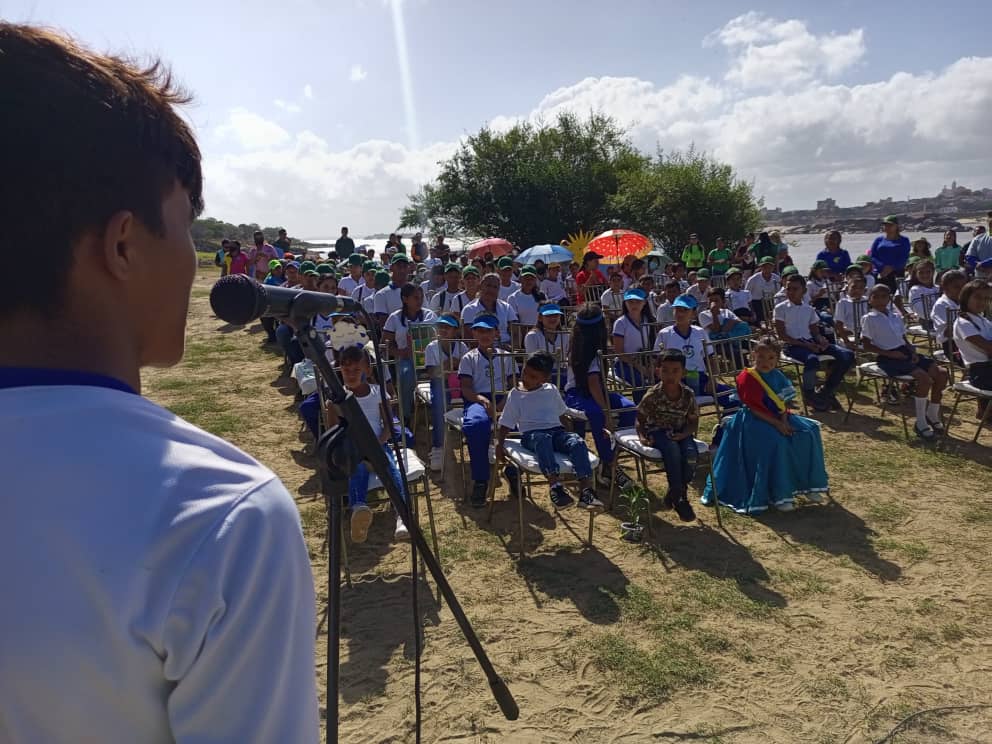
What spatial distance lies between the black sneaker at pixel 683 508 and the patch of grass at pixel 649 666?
164 centimetres

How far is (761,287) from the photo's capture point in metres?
10.7

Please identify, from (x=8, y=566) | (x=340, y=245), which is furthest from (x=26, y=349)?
(x=340, y=245)

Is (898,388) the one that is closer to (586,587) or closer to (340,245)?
(586,587)

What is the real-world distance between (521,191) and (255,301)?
24502mm

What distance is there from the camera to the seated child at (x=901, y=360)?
6863 millimetres

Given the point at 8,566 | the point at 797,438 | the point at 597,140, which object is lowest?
the point at 797,438

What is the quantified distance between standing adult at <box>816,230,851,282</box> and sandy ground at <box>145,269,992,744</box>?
18.9 feet

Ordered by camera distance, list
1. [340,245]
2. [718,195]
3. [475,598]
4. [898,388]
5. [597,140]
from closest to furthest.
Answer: [475,598], [898,388], [340,245], [718,195], [597,140]

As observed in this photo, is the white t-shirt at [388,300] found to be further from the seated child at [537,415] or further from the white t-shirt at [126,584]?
the white t-shirt at [126,584]

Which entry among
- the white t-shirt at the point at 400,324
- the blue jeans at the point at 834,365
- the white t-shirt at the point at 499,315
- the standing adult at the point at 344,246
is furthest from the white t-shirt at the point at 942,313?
the standing adult at the point at 344,246

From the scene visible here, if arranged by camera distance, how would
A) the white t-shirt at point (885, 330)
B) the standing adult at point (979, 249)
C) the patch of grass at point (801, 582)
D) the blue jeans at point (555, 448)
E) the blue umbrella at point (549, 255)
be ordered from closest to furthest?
the patch of grass at point (801, 582) → the blue jeans at point (555, 448) → the white t-shirt at point (885, 330) → the standing adult at point (979, 249) → the blue umbrella at point (549, 255)

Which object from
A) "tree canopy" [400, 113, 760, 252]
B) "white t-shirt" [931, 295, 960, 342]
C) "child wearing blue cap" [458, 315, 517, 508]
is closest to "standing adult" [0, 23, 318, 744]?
"child wearing blue cap" [458, 315, 517, 508]

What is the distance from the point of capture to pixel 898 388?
316 inches

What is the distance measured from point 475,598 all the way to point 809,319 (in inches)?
245
